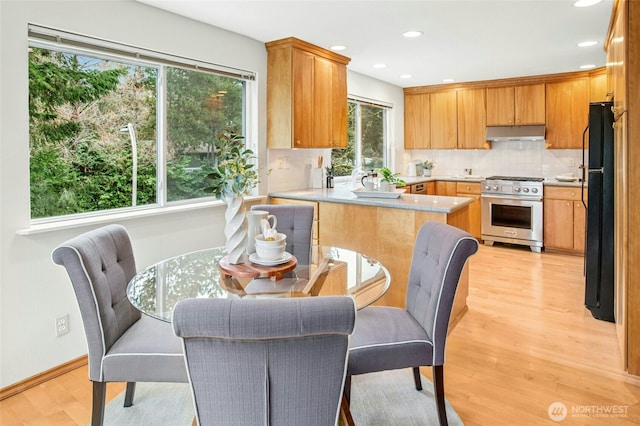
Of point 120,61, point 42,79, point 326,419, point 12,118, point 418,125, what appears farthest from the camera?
point 418,125

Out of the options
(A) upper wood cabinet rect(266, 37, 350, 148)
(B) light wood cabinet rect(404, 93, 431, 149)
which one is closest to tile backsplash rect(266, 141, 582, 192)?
(B) light wood cabinet rect(404, 93, 431, 149)

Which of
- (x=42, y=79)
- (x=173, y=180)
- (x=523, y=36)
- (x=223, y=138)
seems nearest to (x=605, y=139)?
(x=523, y=36)

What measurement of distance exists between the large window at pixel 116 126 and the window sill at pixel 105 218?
8cm

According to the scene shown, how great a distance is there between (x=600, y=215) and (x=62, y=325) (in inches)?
151

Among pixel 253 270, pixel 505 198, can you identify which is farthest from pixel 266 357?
pixel 505 198

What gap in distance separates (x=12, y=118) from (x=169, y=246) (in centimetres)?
131

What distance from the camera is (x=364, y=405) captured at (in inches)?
88.1

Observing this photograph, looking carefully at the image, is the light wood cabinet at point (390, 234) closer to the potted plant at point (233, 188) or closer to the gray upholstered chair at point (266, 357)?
the potted plant at point (233, 188)

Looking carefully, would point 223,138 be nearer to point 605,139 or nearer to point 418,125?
point 605,139

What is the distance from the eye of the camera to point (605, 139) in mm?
3158

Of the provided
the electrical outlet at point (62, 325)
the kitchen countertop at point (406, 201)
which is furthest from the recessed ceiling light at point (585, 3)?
the electrical outlet at point (62, 325)

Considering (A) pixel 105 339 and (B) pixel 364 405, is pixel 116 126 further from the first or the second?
(B) pixel 364 405

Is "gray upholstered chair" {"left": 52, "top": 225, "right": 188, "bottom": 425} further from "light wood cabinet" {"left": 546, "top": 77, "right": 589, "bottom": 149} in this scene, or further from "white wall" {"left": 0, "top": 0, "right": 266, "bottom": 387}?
"light wood cabinet" {"left": 546, "top": 77, "right": 589, "bottom": 149}

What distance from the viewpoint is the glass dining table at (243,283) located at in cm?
177
